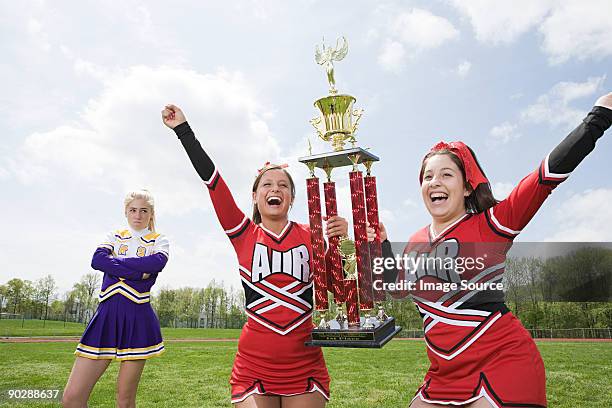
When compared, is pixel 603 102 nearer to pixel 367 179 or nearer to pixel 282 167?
pixel 367 179

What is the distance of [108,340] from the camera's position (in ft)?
11.8

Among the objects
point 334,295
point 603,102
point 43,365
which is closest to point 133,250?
point 334,295

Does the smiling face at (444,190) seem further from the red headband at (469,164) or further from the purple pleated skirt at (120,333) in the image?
the purple pleated skirt at (120,333)

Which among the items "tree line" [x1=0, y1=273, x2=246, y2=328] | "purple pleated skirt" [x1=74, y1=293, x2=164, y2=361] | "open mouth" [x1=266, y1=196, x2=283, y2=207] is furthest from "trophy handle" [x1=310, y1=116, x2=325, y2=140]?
"tree line" [x1=0, y1=273, x2=246, y2=328]

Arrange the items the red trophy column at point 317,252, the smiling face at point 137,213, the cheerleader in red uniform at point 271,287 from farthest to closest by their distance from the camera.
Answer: the smiling face at point 137,213
the red trophy column at point 317,252
the cheerleader in red uniform at point 271,287

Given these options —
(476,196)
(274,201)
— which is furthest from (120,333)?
(476,196)

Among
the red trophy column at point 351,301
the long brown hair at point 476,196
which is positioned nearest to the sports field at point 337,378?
the red trophy column at point 351,301

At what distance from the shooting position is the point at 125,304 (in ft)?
12.1

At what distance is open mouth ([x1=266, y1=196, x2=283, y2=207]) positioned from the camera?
10.1 ft

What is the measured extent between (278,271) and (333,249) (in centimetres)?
51

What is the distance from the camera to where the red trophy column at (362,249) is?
3.16 meters

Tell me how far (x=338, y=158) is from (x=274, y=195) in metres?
0.63

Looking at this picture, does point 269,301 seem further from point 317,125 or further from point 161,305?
point 161,305

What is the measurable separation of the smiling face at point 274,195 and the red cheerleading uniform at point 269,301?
0.13 m
